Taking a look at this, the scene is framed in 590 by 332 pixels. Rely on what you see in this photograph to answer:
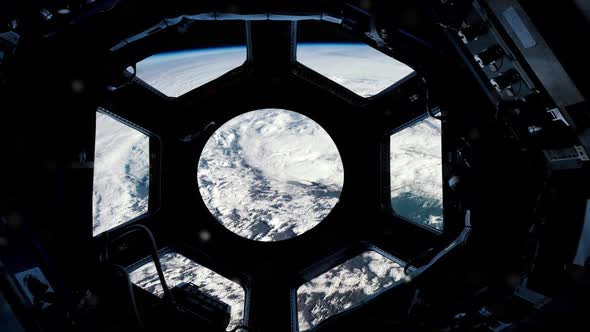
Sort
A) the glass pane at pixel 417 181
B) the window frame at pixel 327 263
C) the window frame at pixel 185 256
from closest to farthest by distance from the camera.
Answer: the window frame at pixel 185 256 < the window frame at pixel 327 263 < the glass pane at pixel 417 181

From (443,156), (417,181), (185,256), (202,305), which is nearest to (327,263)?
(185,256)

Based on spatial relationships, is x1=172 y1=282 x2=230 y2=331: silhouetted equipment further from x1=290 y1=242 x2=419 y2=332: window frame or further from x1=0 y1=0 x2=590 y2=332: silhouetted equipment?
x1=290 y1=242 x2=419 y2=332: window frame

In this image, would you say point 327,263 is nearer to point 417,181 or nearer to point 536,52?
point 536,52

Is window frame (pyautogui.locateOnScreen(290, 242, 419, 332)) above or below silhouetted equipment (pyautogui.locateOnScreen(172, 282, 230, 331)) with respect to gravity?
below

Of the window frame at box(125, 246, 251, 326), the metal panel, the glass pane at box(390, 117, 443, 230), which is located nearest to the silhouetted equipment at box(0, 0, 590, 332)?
the metal panel

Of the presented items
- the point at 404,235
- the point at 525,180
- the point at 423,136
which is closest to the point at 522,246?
the point at 525,180

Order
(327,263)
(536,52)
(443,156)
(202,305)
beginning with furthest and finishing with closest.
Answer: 1. (327,263)
2. (443,156)
3. (202,305)
4. (536,52)

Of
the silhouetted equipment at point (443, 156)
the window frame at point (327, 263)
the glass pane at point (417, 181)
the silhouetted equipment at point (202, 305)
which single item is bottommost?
the glass pane at point (417, 181)

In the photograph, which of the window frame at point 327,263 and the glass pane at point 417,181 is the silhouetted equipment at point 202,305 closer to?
the window frame at point 327,263

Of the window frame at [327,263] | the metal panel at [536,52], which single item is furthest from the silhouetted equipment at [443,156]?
the window frame at [327,263]

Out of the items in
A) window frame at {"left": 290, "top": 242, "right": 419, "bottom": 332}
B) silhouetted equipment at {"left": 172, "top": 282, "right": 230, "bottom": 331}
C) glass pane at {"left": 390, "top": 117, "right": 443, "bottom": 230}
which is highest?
silhouetted equipment at {"left": 172, "top": 282, "right": 230, "bottom": 331}

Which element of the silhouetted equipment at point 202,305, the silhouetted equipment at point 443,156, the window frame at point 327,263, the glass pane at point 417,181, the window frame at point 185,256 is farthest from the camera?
the glass pane at point 417,181

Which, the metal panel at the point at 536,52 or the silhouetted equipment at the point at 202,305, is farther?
the silhouetted equipment at the point at 202,305
